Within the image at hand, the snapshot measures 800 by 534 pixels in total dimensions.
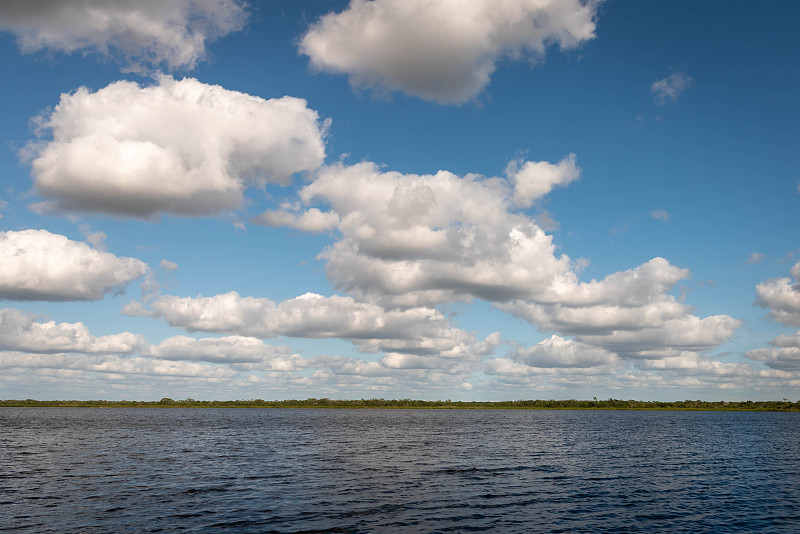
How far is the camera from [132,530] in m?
33.3

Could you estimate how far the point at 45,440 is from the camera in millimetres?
97688

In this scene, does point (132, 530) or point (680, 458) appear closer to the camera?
point (132, 530)

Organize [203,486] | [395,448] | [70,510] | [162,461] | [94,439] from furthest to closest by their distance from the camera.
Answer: [94,439]
[395,448]
[162,461]
[203,486]
[70,510]

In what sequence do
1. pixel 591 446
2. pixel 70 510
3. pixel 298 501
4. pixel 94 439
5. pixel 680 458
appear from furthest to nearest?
pixel 94 439 → pixel 591 446 → pixel 680 458 → pixel 298 501 → pixel 70 510

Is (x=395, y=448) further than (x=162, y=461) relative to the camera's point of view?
Yes

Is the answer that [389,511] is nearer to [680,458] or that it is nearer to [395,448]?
[395,448]

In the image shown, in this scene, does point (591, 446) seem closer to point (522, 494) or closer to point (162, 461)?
point (522, 494)

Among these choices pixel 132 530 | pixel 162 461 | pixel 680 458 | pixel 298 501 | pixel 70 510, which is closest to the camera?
pixel 132 530

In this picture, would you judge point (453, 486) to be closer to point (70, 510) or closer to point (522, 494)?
point (522, 494)

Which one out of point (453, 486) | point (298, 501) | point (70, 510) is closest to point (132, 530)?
point (70, 510)

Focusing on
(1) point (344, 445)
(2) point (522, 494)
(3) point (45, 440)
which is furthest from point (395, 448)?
(3) point (45, 440)

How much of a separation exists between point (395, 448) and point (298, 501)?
44536mm

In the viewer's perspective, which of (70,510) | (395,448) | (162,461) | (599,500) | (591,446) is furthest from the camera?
(591,446)

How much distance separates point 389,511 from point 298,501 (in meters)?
8.46
